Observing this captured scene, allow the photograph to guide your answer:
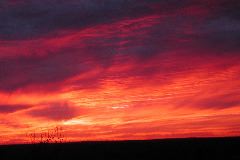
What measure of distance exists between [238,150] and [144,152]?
5.74 metres

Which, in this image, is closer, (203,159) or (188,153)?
(203,159)

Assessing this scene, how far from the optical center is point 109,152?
2467cm

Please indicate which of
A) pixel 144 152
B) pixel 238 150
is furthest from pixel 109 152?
pixel 238 150

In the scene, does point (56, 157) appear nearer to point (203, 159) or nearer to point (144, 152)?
point (144, 152)

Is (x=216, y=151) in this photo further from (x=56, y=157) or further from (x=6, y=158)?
(x=6, y=158)

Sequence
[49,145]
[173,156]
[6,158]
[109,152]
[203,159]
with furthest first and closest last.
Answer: [49,145], [109,152], [6,158], [173,156], [203,159]

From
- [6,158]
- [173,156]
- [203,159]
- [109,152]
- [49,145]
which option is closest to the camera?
[203,159]

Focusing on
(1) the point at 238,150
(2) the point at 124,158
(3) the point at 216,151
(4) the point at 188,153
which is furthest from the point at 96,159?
(1) the point at 238,150

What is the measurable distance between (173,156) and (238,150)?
480cm

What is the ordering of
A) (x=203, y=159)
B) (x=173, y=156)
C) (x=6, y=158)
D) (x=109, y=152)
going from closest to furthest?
(x=203, y=159) → (x=173, y=156) → (x=6, y=158) → (x=109, y=152)

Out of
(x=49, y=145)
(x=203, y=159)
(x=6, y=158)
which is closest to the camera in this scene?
(x=203, y=159)

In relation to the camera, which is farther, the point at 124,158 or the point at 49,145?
the point at 49,145

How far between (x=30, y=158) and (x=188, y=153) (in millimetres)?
9170

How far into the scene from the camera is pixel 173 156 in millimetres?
21625
